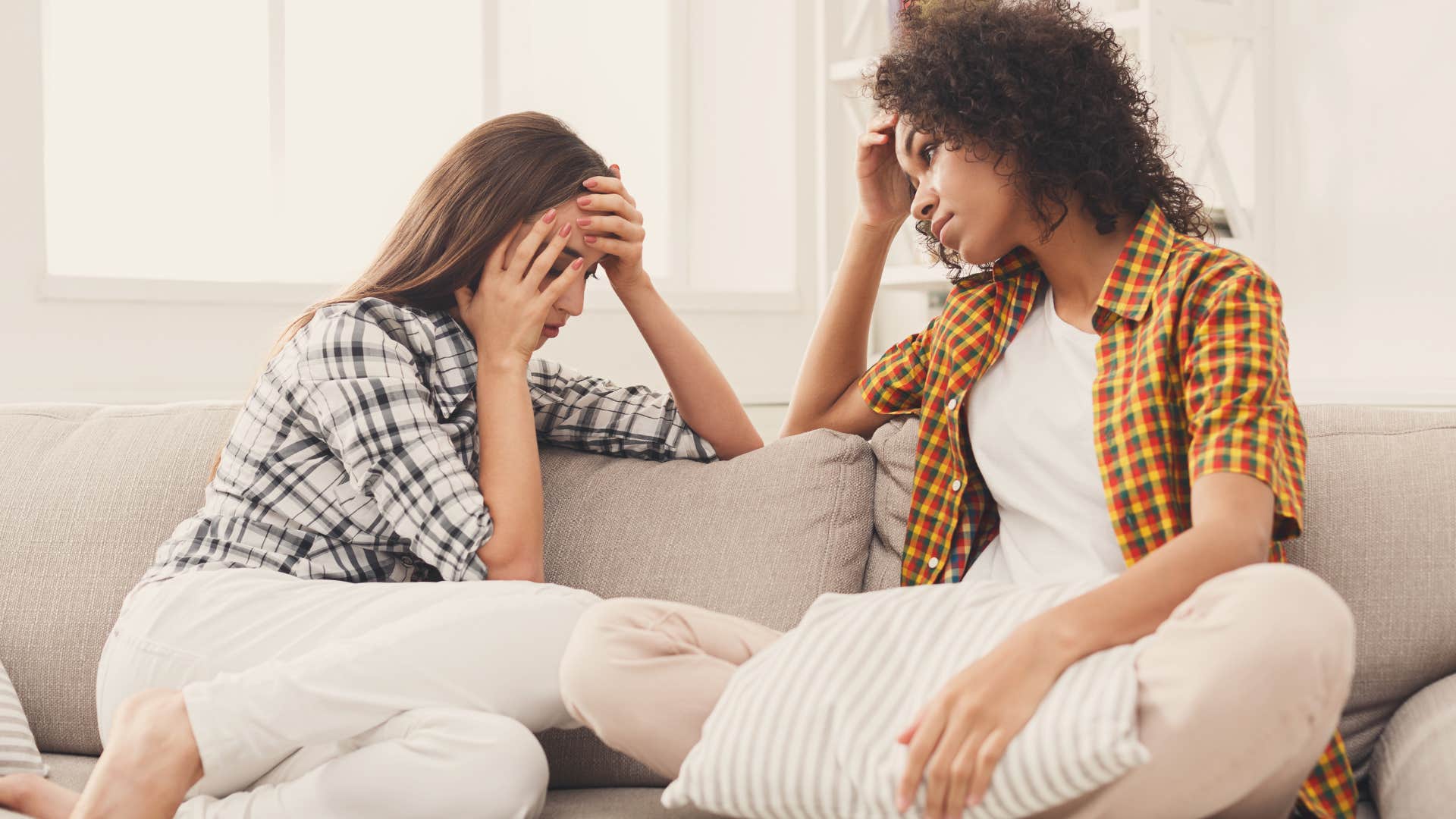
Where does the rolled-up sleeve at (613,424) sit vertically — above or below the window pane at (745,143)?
below

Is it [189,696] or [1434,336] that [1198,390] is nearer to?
[189,696]

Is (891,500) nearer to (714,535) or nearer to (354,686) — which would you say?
(714,535)

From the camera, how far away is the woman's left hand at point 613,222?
1.56 metres

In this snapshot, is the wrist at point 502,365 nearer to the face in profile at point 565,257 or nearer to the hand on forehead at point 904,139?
the face in profile at point 565,257

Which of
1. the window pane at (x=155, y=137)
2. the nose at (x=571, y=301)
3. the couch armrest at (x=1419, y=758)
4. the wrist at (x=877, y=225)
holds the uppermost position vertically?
the window pane at (x=155, y=137)

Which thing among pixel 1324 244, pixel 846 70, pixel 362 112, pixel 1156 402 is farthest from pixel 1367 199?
pixel 362 112

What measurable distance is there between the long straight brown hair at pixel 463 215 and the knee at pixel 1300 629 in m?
0.93

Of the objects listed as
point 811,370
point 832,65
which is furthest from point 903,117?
point 832,65

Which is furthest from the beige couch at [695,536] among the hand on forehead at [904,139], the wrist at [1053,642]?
the wrist at [1053,642]

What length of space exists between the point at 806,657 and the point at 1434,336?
5.17 ft

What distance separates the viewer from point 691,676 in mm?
1144

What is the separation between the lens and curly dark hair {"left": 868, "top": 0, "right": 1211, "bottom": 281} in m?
1.35

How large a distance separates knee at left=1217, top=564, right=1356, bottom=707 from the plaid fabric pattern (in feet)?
0.58

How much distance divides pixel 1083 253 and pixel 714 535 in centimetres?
53
